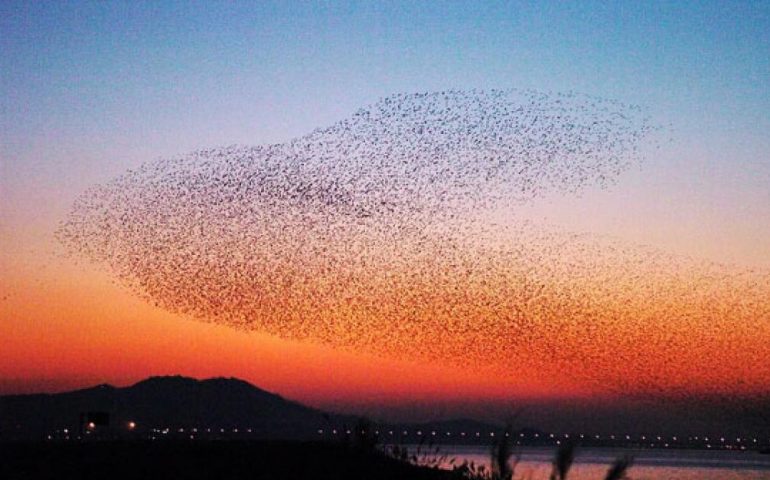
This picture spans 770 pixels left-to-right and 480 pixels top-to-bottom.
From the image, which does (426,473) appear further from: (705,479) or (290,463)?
(705,479)

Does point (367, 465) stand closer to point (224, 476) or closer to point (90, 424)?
point (224, 476)

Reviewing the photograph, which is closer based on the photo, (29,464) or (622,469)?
(622,469)

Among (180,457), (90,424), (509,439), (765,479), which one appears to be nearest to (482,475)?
(509,439)

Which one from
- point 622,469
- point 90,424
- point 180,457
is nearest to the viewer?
point 622,469

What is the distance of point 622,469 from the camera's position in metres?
13.7

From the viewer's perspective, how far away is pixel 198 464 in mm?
24484

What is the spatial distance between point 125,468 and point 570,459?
11378mm

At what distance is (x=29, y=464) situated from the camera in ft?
77.1

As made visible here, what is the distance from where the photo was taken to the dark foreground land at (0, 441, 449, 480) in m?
21.4

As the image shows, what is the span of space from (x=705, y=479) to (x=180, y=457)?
299 ft

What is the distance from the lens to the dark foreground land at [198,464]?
21375 millimetres

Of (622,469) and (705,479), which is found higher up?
(705,479)

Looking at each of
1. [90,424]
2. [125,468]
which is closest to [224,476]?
[125,468]

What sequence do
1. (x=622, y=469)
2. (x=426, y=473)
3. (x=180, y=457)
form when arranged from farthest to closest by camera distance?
(x=180, y=457), (x=426, y=473), (x=622, y=469)
